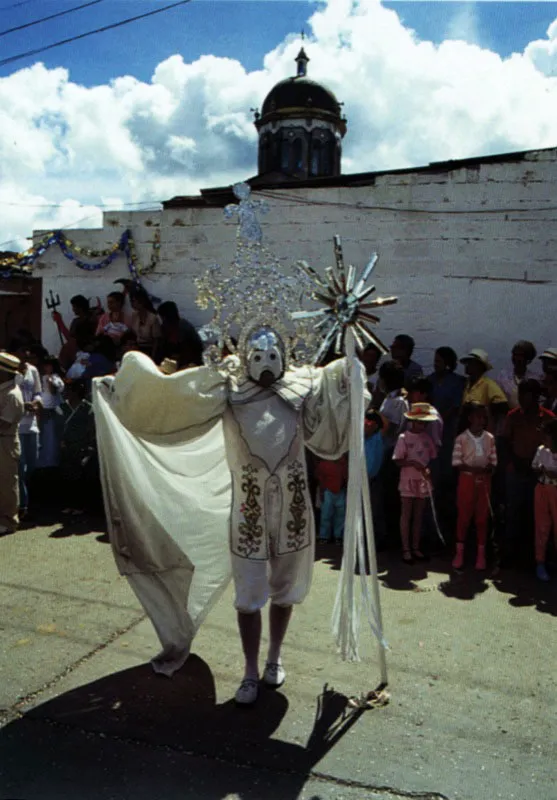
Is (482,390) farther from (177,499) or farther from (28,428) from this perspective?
(28,428)

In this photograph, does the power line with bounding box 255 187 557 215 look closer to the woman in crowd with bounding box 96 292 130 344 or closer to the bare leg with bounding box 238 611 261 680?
the woman in crowd with bounding box 96 292 130 344

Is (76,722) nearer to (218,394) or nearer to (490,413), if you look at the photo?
(218,394)

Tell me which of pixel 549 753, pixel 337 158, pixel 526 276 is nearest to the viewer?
pixel 549 753

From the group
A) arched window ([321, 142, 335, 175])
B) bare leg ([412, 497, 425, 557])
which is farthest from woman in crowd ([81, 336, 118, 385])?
arched window ([321, 142, 335, 175])

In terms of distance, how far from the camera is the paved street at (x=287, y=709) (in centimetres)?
327

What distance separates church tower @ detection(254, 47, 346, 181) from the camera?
34.5 metres

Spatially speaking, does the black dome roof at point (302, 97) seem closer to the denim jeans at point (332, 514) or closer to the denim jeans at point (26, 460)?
the denim jeans at point (26, 460)

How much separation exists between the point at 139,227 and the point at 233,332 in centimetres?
638

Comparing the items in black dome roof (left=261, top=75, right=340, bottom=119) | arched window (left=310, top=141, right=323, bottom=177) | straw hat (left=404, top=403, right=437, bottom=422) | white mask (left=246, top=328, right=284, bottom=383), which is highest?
black dome roof (left=261, top=75, right=340, bottom=119)

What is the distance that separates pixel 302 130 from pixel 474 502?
31.4m

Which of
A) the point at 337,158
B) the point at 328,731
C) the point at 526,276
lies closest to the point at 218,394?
the point at 328,731

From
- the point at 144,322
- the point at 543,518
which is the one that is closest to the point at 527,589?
the point at 543,518

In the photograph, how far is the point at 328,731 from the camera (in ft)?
12.0

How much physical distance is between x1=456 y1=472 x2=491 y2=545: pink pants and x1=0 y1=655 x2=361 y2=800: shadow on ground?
270 centimetres
